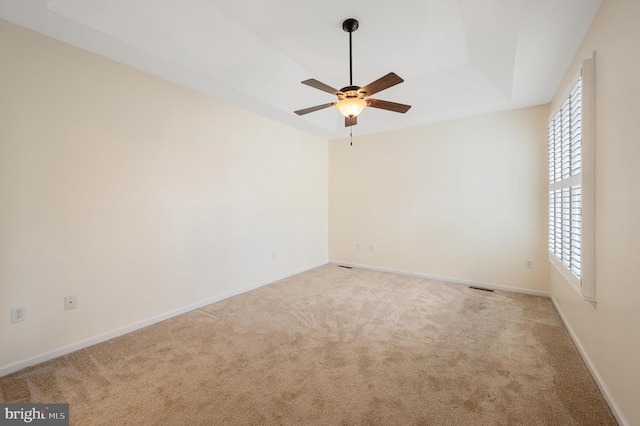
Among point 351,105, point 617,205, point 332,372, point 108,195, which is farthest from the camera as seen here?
point 108,195

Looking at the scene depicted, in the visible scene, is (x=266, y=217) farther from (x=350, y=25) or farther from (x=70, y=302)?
(x=350, y=25)

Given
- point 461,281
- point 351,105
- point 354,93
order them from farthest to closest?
point 461,281 < point 351,105 < point 354,93

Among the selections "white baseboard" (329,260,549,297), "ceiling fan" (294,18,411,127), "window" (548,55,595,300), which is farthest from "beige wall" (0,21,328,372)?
"window" (548,55,595,300)

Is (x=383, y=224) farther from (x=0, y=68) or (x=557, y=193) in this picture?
(x=0, y=68)

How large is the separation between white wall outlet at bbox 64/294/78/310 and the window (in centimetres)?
425

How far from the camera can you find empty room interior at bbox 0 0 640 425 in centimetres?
176

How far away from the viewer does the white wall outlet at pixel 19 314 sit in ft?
6.91

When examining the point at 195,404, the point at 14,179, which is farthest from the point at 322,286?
the point at 14,179

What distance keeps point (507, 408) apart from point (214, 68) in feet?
12.5

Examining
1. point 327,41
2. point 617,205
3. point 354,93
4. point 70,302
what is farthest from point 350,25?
point 70,302

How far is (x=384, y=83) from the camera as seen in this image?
2.16 meters

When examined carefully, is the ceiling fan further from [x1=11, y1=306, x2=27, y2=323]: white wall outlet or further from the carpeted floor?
[x1=11, y1=306, x2=27, y2=323]: white wall outlet

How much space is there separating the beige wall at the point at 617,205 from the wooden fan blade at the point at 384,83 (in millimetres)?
1287

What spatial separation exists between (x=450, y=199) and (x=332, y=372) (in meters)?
3.45
